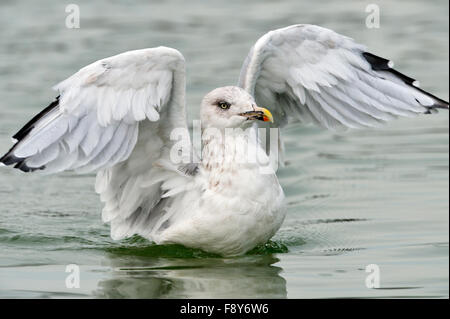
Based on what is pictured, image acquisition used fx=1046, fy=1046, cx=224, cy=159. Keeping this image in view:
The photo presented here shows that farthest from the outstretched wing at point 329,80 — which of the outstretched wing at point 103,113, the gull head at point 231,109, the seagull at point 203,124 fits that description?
the outstretched wing at point 103,113

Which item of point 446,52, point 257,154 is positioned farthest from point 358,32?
point 257,154

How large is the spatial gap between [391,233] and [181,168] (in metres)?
2.13

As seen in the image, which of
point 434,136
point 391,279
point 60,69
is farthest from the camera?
point 60,69

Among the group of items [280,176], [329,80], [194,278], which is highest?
[329,80]

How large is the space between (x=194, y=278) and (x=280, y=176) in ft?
12.6

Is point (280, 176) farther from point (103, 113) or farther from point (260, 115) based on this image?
point (103, 113)

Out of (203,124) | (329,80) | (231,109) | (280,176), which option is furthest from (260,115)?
(280,176)

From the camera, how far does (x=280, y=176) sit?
11.3 meters

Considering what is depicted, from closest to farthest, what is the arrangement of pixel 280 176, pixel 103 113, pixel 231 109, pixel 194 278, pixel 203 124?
pixel 103 113 → pixel 194 278 → pixel 231 109 → pixel 203 124 → pixel 280 176

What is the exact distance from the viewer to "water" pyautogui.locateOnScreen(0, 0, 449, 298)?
767 cm

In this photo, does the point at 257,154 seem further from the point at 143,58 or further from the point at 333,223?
the point at 333,223

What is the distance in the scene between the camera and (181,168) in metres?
8.04

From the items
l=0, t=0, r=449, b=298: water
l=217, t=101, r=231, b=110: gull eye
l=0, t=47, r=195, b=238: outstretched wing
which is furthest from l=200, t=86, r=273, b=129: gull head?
l=0, t=0, r=449, b=298: water

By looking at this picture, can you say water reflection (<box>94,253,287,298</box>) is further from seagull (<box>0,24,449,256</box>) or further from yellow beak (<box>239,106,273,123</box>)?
yellow beak (<box>239,106,273,123</box>)
